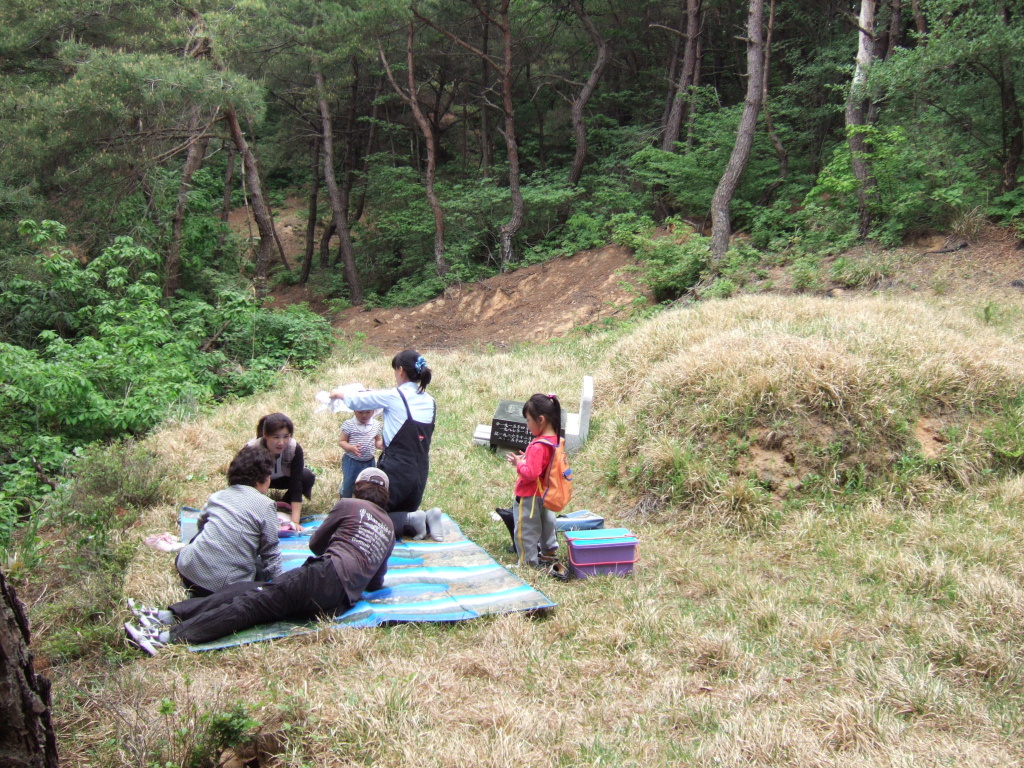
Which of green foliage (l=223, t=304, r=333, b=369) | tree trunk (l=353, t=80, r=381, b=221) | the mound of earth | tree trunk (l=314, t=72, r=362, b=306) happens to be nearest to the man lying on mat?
green foliage (l=223, t=304, r=333, b=369)

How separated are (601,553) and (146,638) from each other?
2.69 m

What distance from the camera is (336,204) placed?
67.7 feet

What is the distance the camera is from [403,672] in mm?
3521

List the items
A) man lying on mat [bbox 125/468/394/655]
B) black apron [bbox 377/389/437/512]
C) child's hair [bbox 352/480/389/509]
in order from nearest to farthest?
man lying on mat [bbox 125/468/394/655] → child's hair [bbox 352/480/389/509] → black apron [bbox 377/389/437/512]

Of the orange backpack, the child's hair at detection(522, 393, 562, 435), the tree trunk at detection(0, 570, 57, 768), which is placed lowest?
the orange backpack

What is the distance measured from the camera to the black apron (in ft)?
17.3

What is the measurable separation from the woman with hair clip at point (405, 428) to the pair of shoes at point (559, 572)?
99cm

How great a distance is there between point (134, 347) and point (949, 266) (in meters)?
12.6

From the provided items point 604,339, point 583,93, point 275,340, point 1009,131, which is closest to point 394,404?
point 604,339

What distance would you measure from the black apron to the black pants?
1257mm

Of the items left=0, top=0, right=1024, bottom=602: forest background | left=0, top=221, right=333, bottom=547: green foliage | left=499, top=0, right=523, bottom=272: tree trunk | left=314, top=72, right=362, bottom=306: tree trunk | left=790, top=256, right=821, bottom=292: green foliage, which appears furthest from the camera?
left=314, top=72, right=362, bottom=306: tree trunk

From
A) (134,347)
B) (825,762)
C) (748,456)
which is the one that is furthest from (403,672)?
(134,347)

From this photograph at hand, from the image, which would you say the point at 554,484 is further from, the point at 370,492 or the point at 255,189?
the point at 255,189

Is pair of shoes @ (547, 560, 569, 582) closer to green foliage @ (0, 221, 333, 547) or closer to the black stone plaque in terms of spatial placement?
the black stone plaque
